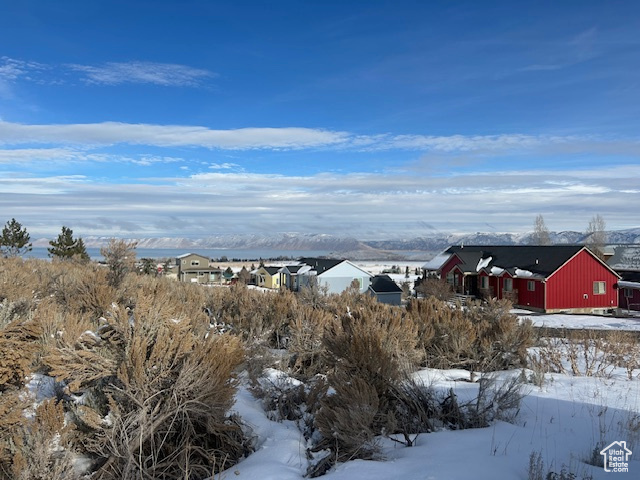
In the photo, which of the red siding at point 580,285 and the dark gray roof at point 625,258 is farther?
the dark gray roof at point 625,258

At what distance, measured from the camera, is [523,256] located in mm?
37750

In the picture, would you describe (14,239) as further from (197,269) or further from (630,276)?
(630,276)

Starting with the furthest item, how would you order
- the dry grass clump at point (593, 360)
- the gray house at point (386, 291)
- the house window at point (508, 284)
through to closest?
the gray house at point (386, 291)
the house window at point (508, 284)
the dry grass clump at point (593, 360)

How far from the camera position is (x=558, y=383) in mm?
7527

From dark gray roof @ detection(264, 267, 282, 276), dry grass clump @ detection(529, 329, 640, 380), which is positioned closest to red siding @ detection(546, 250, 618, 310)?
dry grass clump @ detection(529, 329, 640, 380)

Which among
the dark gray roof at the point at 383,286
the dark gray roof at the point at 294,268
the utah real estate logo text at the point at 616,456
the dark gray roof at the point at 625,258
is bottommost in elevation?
the dark gray roof at the point at 383,286

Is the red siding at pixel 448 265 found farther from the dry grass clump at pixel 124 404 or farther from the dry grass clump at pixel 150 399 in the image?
the dry grass clump at pixel 150 399

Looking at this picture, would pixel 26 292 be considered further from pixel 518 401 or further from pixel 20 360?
pixel 518 401

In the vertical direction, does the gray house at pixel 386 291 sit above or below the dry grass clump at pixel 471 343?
below

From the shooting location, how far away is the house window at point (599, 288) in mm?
34219

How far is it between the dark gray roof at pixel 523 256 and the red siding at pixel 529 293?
2.63 ft

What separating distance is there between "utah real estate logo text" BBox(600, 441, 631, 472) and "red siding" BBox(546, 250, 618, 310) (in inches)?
1221

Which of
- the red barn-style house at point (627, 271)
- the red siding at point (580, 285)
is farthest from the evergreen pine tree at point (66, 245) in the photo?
the red barn-style house at point (627, 271)

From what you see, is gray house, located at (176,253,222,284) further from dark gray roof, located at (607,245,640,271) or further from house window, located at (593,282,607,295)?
dark gray roof, located at (607,245,640,271)
